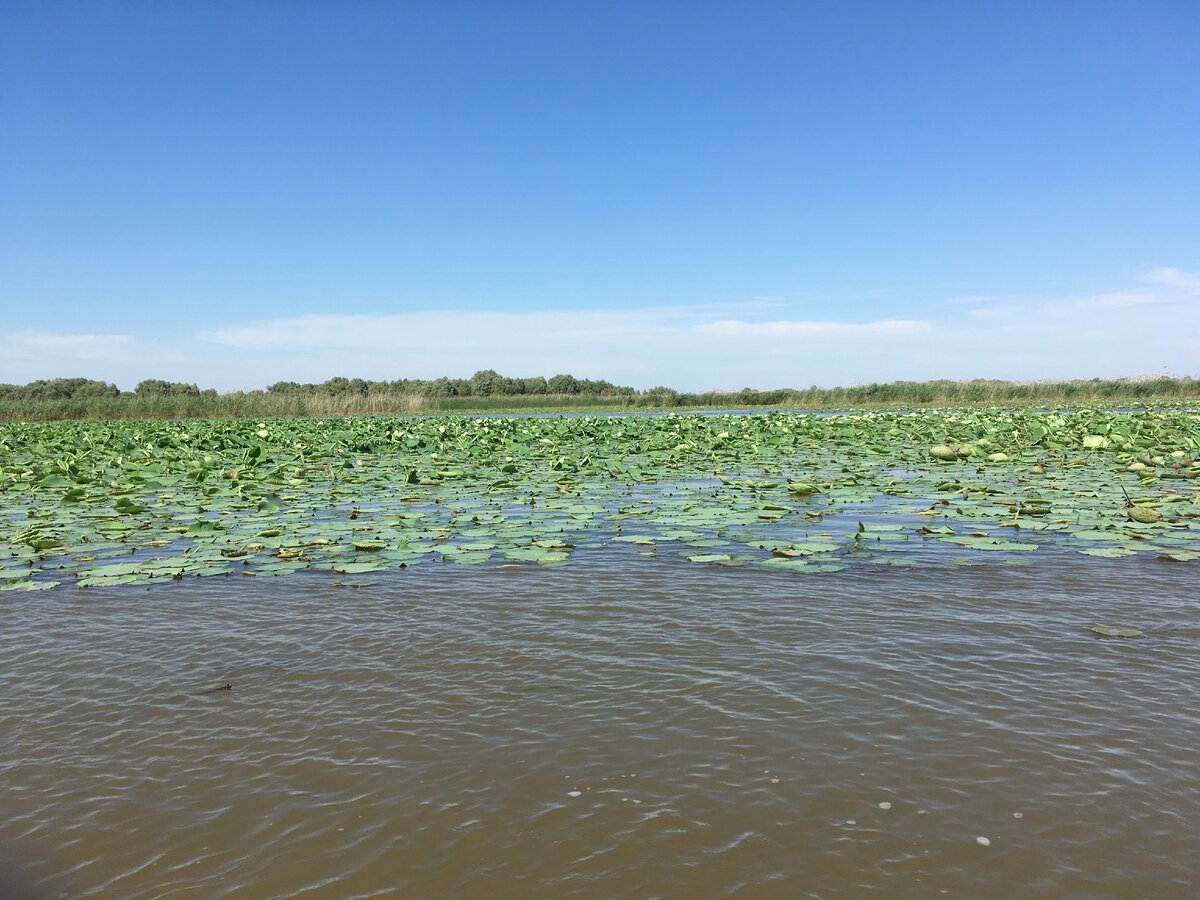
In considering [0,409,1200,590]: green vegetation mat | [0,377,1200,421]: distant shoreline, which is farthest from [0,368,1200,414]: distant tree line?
[0,409,1200,590]: green vegetation mat

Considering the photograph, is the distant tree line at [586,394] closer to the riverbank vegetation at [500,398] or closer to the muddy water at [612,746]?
the riverbank vegetation at [500,398]

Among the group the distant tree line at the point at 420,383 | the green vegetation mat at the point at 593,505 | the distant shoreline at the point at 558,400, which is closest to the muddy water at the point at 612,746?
the green vegetation mat at the point at 593,505

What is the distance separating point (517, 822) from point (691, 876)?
0.74 metres

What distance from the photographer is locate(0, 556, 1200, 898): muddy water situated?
280 cm

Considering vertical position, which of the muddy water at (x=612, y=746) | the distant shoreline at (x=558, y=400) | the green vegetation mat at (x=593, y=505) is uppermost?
the distant shoreline at (x=558, y=400)

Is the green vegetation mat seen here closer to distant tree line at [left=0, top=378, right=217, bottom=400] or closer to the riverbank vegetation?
the riverbank vegetation

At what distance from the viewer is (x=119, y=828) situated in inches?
122

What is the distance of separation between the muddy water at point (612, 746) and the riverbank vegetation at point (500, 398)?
41861 millimetres

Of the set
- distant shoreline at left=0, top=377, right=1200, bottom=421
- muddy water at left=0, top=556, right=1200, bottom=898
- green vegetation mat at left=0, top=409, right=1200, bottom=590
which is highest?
distant shoreline at left=0, top=377, right=1200, bottom=421

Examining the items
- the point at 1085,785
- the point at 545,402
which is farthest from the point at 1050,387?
the point at 1085,785

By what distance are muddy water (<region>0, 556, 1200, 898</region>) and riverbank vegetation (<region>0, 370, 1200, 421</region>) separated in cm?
4186

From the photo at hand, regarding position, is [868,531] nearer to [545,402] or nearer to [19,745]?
[19,745]

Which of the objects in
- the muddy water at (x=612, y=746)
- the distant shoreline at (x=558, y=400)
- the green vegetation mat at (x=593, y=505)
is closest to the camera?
the muddy water at (x=612, y=746)

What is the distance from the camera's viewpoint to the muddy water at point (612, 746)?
9.20ft
